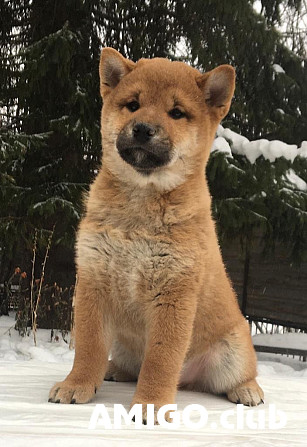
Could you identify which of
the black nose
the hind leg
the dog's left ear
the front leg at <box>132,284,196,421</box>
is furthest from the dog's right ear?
the hind leg

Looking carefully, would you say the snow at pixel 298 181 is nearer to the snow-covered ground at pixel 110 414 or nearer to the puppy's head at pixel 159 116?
the snow-covered ground at pixel 110 414

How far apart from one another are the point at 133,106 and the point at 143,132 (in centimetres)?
25

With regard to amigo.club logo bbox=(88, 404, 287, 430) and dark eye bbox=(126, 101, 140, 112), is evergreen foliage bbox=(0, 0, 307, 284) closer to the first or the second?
dark eye bbox=(126, 101, 140, 112)

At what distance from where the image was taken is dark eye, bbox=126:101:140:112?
2291mm

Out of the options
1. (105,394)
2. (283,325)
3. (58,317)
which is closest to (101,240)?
(105,394)

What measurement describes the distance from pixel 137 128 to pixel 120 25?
189 inches

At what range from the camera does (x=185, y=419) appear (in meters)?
2.06

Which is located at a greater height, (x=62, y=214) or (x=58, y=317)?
(x=62, y=214)

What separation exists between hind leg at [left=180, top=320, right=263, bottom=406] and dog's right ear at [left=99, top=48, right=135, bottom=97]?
137cm

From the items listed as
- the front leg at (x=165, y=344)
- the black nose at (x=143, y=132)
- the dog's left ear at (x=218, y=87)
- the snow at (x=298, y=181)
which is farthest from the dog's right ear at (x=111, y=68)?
the snow at (x=298, y=181)

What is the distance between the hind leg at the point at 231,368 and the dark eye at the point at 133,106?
1.20 metres

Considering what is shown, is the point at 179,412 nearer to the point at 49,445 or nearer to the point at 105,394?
the point at 105,394

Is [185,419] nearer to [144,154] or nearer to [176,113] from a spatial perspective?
[144,154]

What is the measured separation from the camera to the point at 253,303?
7.71 m
